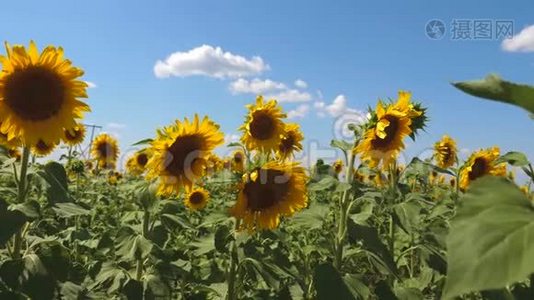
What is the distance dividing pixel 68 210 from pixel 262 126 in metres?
2.93

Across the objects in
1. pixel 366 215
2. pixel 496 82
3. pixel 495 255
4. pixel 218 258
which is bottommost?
pixel 218 258

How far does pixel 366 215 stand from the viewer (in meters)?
3.54

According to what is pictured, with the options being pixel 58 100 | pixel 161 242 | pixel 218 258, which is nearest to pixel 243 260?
pixel 161 242

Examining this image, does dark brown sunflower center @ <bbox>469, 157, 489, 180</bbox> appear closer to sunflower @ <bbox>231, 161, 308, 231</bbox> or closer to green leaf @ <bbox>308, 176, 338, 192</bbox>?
sunflower @ <bbox>231, 161, 308, 231</bbox>

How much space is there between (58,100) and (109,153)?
7860 mm

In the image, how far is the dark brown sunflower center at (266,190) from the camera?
361 cm

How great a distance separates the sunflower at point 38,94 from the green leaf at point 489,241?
2799mm

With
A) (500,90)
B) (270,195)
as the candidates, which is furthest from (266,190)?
(500,90)

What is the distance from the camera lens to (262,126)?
5465mm

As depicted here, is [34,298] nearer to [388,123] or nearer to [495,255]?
[495,255]

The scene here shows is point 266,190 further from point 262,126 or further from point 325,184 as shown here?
point 262,126

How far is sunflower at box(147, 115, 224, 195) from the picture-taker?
356 cm

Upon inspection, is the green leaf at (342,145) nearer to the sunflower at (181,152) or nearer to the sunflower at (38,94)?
the sunflower at (181,152)

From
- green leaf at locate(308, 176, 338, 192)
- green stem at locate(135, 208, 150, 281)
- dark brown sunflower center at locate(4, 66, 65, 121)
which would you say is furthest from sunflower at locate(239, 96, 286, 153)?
dark brown sunflower center at locate(4, 66, 65, 121)
